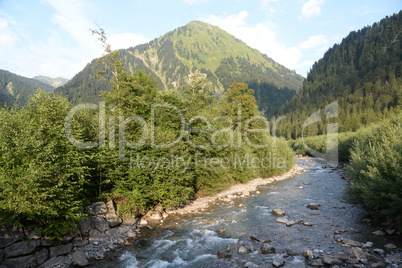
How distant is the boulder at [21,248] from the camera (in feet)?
36.5

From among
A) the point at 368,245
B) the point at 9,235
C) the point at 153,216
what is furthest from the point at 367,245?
the point at 9,235

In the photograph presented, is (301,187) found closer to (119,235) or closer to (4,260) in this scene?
(119,235)

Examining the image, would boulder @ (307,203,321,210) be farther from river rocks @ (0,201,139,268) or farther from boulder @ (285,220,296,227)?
river rocks @ (0,201,139,268)

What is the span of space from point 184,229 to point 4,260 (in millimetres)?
10664

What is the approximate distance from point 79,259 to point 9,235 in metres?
3.60

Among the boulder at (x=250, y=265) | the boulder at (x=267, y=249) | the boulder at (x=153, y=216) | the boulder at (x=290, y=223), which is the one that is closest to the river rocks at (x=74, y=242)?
the boulder at (x=153, y=216)

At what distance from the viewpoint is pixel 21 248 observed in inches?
452

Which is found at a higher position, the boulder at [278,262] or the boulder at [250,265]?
the boulder at [278,262]

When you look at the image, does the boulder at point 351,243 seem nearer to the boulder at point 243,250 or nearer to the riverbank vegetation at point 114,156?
the boulder at point 243,250

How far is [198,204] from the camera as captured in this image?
24.2 m

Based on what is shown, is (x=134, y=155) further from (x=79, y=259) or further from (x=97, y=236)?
(x=79, y=259)

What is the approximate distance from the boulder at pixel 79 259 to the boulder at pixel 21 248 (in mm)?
1922

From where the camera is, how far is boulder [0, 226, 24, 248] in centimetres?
1122

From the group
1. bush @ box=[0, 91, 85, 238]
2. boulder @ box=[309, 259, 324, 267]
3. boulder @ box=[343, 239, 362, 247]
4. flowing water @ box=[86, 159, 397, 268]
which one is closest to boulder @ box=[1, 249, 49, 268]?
bush @ box=[0, 91, 85, 238]
